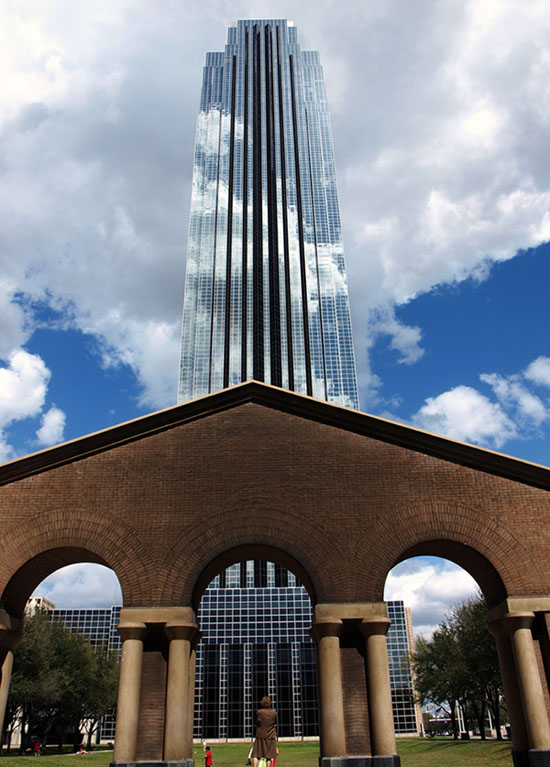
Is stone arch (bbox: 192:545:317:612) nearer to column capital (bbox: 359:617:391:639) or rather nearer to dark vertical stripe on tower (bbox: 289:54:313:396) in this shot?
column capital (bbox: 359:617:391:639)

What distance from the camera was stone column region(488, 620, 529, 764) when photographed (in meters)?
16.2

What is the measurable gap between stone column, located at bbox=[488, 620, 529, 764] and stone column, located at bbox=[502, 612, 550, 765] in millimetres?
603

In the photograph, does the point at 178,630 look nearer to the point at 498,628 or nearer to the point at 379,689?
the point at 379,689

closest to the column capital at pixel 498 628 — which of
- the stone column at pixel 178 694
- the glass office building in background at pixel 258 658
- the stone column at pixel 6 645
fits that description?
the stone column at pixel 178 694

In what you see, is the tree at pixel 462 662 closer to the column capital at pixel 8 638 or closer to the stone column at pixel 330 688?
the stone column at pixel 330 688

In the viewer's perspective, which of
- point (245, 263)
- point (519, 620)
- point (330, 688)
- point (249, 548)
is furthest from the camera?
point (245, 263)

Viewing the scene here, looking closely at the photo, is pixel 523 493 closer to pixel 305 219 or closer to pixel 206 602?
pixel 206 602

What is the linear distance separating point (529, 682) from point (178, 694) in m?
9.38

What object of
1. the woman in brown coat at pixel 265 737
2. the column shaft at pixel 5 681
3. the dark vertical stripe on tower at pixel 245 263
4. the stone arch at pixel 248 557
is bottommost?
the woman in brown coat at pixel 265 737

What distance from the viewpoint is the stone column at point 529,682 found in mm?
15281

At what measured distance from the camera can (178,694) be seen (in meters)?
15.8

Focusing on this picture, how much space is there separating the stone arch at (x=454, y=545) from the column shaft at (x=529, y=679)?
845 millimetres

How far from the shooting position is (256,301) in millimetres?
119625

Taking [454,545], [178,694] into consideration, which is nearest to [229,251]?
[454,545]
